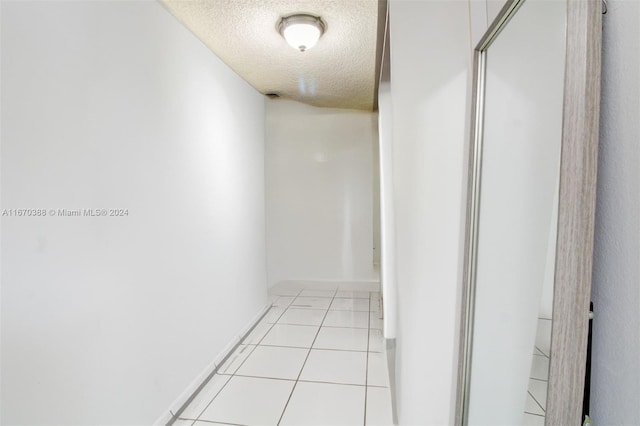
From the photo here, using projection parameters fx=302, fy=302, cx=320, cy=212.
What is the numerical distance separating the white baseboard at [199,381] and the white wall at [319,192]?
1.58m

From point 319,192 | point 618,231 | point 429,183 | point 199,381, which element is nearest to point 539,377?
point 618,231

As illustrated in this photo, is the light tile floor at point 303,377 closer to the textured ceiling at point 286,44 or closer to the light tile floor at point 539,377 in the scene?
the light tile floor at point 539,377

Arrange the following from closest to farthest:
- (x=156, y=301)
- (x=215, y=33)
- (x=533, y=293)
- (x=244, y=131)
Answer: (x=533, y=293)
(x=156, y=301)
(x=215, y=33)
(x=244, y=131)

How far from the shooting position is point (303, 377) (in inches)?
85.2

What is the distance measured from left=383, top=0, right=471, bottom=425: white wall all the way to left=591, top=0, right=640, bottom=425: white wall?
75cm

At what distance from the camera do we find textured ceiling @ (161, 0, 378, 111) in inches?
70.2

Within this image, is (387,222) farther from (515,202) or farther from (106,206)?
(106,206)

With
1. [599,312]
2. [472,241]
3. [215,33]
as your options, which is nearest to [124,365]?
[472,241]

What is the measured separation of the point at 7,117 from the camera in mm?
990

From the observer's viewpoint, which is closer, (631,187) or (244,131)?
(631,187)

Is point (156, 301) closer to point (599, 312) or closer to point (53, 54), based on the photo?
Answer: point (53, 54)

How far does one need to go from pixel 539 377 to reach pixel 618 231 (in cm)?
41

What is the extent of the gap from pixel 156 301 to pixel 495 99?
6.15ft

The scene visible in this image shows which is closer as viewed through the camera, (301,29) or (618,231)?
(618,231)
